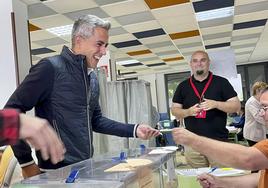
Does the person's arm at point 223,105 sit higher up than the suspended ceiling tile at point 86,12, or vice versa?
the suspended ceiling tile at point 86,12

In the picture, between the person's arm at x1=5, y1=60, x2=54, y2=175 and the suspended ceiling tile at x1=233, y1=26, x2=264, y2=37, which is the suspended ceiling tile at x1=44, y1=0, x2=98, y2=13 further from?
the suspended ceiling tile at x1=233, y1=26, x2=264, y2=37

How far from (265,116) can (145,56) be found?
7.55 meters

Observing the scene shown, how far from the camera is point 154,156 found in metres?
1.19

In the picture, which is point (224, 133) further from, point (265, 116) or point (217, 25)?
point (217, 25)

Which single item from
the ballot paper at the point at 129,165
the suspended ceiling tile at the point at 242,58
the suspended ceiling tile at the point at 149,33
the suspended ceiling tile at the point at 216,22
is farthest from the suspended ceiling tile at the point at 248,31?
the ballot paper at the point at 129,165

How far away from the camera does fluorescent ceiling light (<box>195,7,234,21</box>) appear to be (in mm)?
5250

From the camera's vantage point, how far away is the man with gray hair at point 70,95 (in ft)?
4.47

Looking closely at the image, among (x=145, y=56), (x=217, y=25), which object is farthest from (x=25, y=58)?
(x=145, y=56)

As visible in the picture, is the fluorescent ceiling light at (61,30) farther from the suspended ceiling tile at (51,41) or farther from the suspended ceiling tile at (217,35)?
the suspended ceiling tile at (217,35)

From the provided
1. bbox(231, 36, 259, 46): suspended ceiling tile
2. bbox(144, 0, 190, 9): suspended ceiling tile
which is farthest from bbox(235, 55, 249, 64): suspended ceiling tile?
bbox(144, 0, 190, 9): suspended ceiling tile

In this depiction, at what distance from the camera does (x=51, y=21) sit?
490 centimetres

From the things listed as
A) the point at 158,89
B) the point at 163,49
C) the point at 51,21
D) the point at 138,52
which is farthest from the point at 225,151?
the point at 158,89

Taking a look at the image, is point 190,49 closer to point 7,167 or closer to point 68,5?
point 68,5

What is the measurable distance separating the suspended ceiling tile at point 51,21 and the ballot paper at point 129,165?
3.96m
